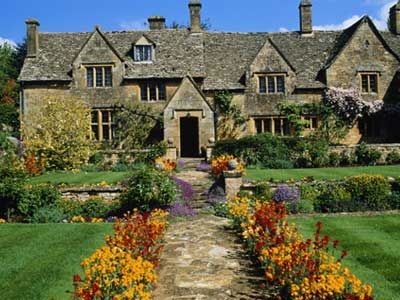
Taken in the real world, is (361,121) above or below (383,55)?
below

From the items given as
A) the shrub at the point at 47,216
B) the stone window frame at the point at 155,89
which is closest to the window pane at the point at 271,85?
the stone window frame at the point at 155,89

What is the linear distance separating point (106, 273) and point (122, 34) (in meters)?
30.1

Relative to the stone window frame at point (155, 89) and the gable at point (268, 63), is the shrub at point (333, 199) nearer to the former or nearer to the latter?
the gable at point (268, 63)

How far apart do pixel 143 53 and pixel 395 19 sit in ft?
65.9

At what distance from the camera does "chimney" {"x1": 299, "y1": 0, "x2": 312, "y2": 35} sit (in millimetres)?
34344

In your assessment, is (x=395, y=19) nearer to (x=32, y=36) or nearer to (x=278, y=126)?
(x=278, y=126)

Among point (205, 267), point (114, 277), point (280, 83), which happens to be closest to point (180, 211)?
point (205, 267)

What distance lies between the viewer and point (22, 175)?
52.2ft

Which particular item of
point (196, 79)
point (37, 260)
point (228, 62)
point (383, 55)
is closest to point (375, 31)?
point (383, 55)

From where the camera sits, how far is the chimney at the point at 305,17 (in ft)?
113

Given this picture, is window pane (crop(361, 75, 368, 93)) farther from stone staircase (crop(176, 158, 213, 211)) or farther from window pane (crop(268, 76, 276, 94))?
stone staircase (crop(176, 158, 213, 211))

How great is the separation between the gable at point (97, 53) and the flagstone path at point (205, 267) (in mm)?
21263

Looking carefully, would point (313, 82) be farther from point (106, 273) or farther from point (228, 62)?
point (106, 273)

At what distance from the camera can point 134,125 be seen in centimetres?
3102
